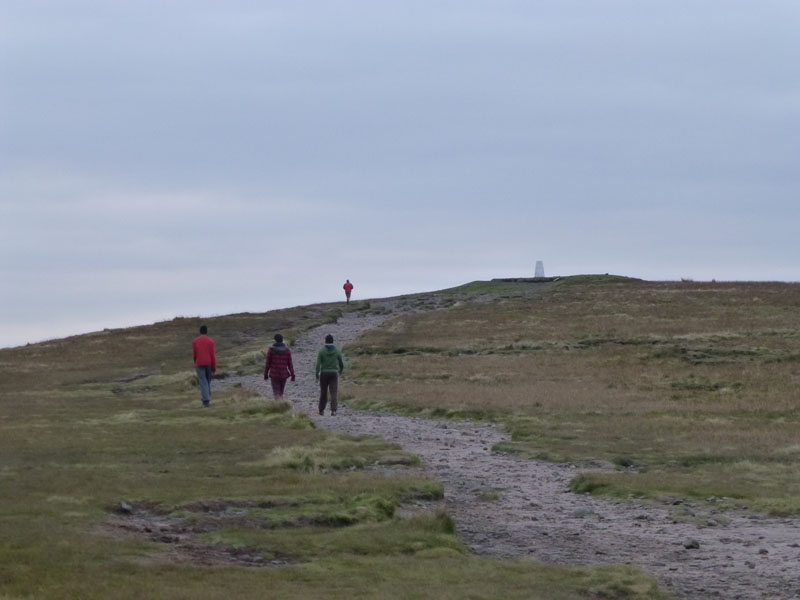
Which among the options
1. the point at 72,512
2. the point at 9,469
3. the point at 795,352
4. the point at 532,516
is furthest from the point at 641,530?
the point at 795,352

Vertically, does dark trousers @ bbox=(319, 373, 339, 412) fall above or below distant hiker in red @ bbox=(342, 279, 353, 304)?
below

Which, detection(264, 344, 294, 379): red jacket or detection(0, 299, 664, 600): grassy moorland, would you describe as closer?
detection(0, 299, 664, 600): grassy moorland

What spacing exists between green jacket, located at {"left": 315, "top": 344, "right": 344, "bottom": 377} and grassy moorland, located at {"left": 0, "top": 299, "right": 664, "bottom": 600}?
1.46m

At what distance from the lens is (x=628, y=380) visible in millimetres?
40469

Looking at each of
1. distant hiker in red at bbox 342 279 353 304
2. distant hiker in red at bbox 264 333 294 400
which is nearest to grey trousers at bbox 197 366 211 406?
Result: distant hiker in red at bbox 264 333 294 400

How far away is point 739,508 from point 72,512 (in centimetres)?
995

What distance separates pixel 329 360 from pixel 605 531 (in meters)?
14.8

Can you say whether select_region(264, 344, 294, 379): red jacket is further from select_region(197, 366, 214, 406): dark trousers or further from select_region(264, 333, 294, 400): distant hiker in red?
select_region(197, 366, 214, 406): dark trousers

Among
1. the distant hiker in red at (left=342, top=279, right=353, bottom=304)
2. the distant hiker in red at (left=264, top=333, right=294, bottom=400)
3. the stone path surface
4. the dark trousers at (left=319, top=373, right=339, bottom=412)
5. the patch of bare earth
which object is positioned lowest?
the stone path surface

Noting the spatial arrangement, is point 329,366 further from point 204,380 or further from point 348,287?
point 348,287

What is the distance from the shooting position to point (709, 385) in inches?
1502

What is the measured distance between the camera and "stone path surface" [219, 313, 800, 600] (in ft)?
41.1

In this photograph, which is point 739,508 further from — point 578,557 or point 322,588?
point 322,588

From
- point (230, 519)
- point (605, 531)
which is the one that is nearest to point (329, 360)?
point (230, 519)
